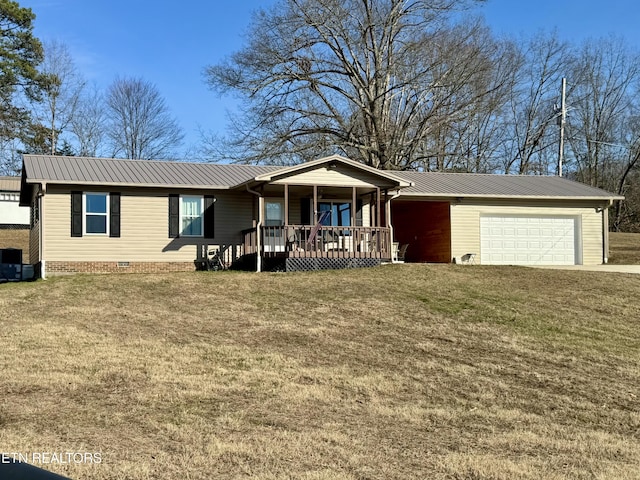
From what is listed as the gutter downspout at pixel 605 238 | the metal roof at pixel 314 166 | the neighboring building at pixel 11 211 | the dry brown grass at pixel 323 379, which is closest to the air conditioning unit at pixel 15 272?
the dry brown grass at pixel 323 379

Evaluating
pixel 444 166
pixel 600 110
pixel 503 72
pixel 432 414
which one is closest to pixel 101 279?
pixel 432 414

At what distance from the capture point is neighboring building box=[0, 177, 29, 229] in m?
34.1

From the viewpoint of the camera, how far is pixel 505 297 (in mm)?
14711

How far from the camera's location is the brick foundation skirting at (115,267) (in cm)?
1789

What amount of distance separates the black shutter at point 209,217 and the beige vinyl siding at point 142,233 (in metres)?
0.12

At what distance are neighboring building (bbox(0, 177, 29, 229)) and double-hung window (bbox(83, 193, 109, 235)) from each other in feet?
59.0

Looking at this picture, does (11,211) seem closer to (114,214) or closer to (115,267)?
(114,214)

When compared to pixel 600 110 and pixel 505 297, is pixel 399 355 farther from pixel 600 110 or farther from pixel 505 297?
pixel 600 110

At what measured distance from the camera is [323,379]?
8508 millimetres

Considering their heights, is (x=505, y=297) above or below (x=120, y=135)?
below

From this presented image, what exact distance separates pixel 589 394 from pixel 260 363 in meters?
4.23

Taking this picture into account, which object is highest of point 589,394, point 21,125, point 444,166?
point 21,125

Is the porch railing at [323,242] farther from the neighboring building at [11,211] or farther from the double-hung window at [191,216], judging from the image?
the neighboring building at [11,211]

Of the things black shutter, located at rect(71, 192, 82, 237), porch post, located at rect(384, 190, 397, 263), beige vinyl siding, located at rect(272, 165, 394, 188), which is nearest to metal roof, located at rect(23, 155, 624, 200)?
beige vinyl siding, located at rect(272, 165, 394, 188)
